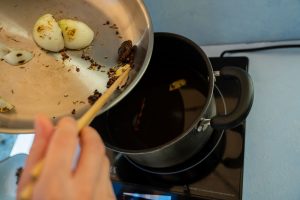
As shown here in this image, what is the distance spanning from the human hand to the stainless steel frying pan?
0.62 ft

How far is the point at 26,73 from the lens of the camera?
1.78ft

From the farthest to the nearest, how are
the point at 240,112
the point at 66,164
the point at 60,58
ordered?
1. the point at 60,58
2. the point at 240,112
3. the point at 66,164

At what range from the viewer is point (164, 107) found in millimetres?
581

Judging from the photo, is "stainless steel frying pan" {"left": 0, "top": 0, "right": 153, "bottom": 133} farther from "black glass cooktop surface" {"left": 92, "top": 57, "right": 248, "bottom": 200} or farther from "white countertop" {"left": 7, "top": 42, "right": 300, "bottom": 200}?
"white countertop" {"left": 7, "top": 42, "right": 300, "bottom": 200}

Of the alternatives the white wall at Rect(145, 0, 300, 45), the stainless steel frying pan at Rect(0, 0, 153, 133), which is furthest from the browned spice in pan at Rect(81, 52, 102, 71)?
the white wall at Rect(145, 0, 300, 45)

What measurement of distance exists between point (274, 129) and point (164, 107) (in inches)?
7.3

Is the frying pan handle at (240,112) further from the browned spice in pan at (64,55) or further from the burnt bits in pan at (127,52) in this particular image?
the browned spice in pan at (64,55)

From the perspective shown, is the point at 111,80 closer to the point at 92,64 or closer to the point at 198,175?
the point at 92,64

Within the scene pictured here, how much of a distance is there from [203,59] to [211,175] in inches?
7.1

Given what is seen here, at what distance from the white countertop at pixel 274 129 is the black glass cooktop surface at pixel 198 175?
3 cm

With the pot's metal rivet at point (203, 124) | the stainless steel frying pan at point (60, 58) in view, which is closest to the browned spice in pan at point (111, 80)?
the stainless steel frying pan at point (60, 58)

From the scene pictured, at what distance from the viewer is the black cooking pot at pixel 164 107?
522 millimetres

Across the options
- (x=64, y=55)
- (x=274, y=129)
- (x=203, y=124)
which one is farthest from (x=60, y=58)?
(x=274, y=129)

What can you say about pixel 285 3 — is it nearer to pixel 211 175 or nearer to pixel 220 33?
pixel 220 33
